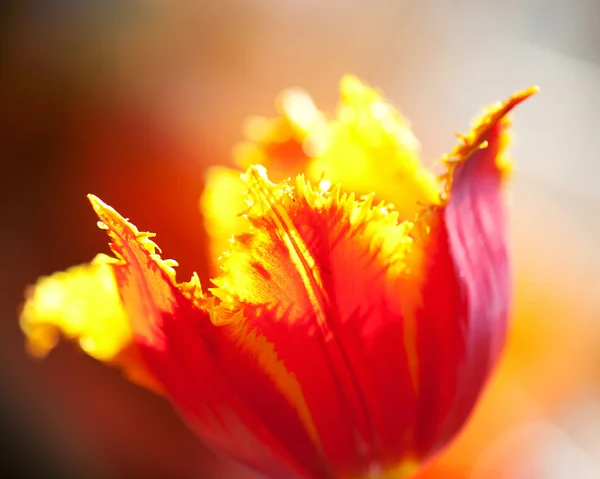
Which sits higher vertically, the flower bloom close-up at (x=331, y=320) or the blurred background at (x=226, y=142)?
the blurred background at (x=226, y=142)

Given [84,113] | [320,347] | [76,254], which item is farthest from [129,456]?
[320,347]

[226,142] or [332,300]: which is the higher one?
[226,142]

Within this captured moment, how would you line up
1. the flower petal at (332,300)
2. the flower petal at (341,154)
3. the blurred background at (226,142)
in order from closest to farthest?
the flower petal at (332,300) → the flower petal at (341,154) → the blurred background at (226,142)

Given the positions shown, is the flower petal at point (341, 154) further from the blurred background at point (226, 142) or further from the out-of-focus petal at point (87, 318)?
the blurred background at point (226, 142)

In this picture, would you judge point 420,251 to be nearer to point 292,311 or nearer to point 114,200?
point 292,311

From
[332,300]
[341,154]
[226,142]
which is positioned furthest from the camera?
[226,142]

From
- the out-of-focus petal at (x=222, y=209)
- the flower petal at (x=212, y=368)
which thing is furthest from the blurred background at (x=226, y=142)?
the flower petal at (x=212, y=368)

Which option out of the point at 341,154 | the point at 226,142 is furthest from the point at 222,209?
the point at 226,142

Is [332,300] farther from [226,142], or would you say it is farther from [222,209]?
[226,142]
